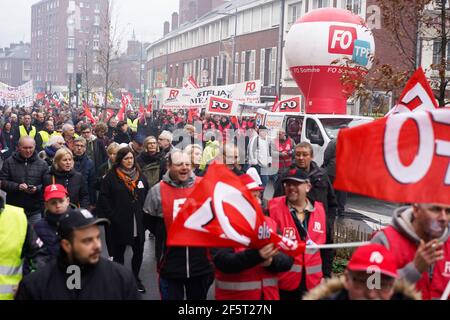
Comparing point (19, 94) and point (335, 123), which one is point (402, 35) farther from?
point (19, 94)

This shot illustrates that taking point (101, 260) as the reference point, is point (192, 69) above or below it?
above

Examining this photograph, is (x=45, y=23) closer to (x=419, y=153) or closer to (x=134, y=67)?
(x=134, y=67)

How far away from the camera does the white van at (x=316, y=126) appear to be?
1514 cm

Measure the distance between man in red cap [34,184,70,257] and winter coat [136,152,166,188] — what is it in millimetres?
3152

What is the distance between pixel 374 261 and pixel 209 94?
65.6 feet

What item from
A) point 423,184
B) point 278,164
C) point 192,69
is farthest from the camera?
point 192,69

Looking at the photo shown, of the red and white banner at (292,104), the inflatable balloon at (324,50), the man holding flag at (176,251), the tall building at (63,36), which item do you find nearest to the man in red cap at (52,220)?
the man holding flag at (176,251)

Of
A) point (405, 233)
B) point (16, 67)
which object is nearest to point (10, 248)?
point (405, 233)

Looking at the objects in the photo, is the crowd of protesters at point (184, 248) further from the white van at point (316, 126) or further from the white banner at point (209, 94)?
the white banner at point (209, 94)

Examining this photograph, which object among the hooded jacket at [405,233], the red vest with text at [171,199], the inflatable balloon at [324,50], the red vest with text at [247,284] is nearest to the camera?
the hooded jacket at [405,233]

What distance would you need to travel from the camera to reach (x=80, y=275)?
357 centimetres
